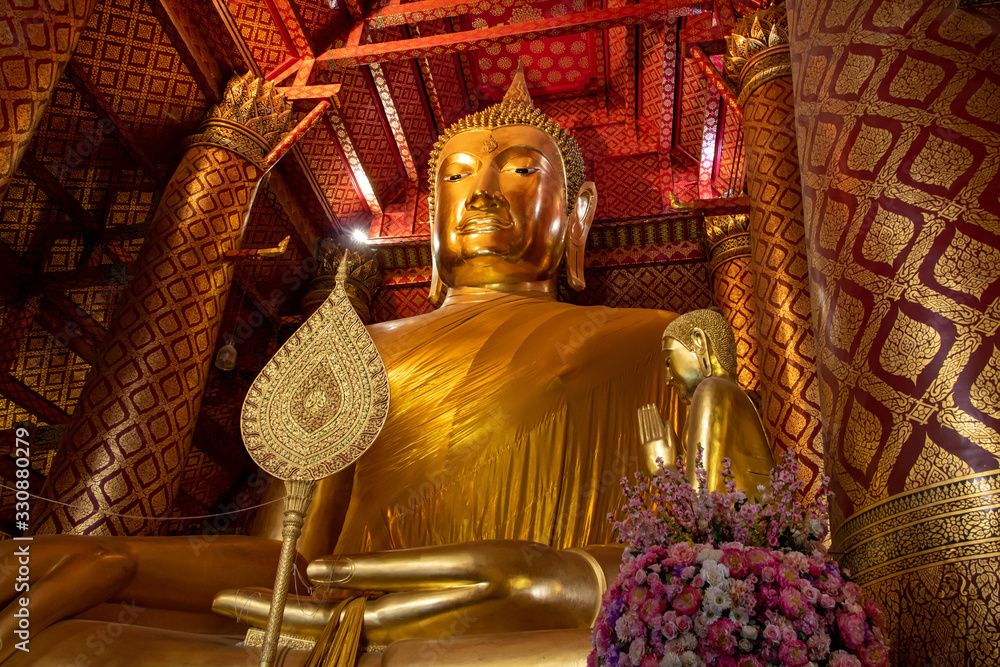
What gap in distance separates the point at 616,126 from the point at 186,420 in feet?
13.9

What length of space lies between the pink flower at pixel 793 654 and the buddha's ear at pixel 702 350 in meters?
0.80

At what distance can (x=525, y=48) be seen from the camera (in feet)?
20.9

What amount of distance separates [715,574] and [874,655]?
22 centimetres

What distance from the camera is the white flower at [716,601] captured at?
1.02m

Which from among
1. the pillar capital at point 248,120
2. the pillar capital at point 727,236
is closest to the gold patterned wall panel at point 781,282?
the pillar capital at point 727,236

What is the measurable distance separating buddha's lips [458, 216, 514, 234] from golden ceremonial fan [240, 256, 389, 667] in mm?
1540

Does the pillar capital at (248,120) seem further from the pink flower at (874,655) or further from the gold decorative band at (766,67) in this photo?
the pink flower at (874,655)

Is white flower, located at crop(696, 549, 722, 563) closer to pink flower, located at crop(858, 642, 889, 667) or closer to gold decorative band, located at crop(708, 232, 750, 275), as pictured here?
pink flower, located at crop(858, 642, 889, 667)

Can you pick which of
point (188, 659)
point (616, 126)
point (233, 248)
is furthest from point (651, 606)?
point (616, 126)

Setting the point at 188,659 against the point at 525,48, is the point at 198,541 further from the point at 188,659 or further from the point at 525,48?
the point at 525,48

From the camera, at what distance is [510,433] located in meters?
2.43

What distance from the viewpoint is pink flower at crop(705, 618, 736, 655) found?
1.00 metres

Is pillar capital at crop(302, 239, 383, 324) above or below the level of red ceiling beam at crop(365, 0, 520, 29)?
below

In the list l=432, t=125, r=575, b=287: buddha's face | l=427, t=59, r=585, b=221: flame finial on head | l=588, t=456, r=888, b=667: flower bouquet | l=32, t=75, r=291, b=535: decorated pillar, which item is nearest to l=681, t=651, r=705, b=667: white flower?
l=588, t=456, r=888, b=667: flower bouquet
